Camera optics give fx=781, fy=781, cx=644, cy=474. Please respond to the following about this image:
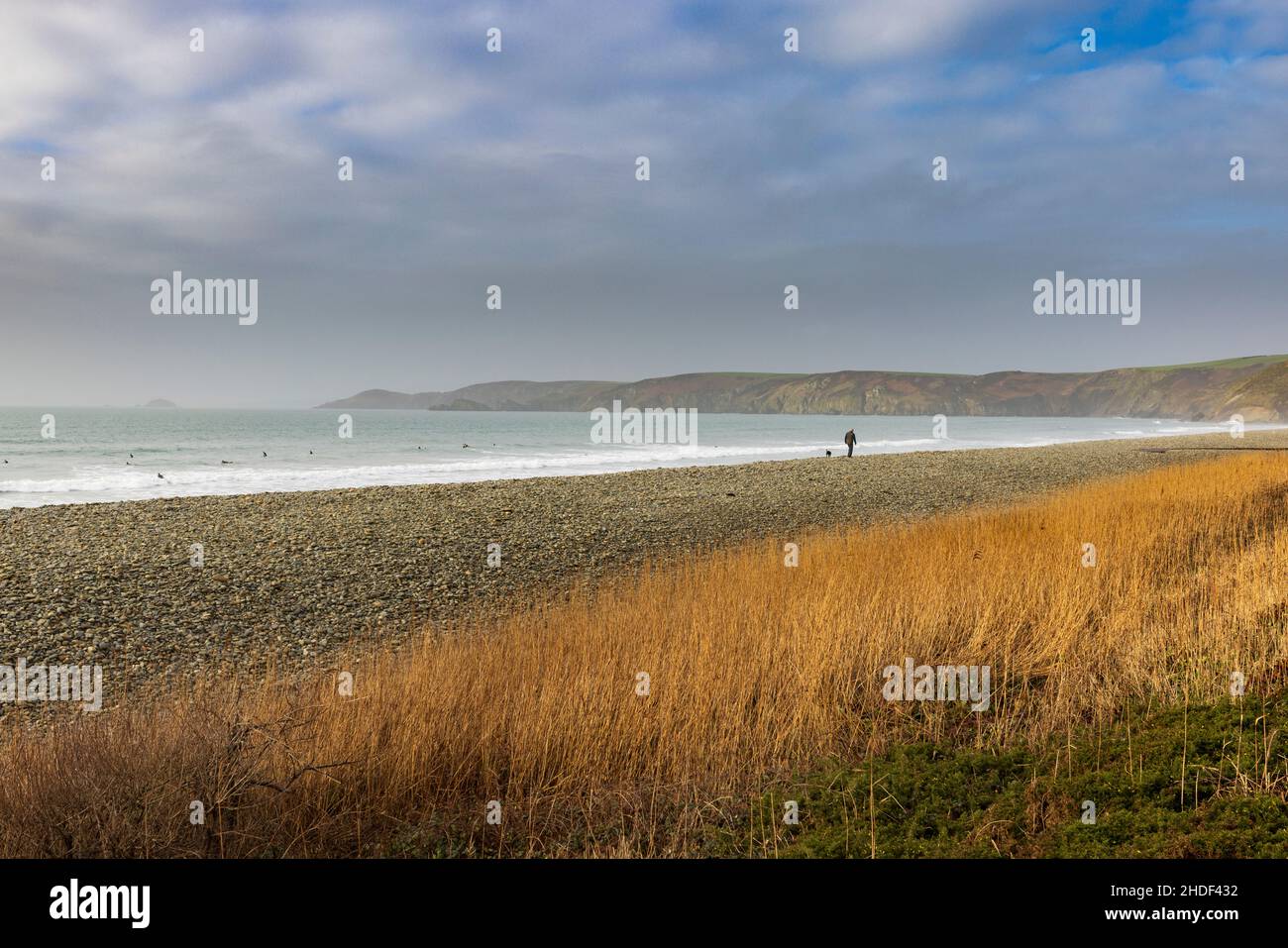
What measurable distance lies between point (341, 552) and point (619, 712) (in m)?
9.81

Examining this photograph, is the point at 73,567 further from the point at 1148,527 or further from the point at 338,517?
the point at 1148,527

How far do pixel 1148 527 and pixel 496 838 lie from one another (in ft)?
37.4

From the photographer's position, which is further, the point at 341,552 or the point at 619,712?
the point at 341,552

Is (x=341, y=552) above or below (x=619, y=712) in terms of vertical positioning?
above

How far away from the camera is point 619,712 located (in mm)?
5391

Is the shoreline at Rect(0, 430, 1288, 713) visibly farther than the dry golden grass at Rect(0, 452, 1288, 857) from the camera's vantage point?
Yes

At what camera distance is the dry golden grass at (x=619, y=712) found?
13.2 ft

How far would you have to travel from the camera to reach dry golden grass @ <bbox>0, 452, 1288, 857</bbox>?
4020 millimetres

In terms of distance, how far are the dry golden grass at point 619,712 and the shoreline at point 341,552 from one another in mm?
2090

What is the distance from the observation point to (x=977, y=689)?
593 centimetres

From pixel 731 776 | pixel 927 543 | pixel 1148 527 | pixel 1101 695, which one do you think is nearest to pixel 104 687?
pixel 731 776

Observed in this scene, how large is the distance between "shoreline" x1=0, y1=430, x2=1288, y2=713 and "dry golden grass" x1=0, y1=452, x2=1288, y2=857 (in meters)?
2.09

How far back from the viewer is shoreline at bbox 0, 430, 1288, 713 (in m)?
9.09

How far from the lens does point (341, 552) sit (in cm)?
1373
